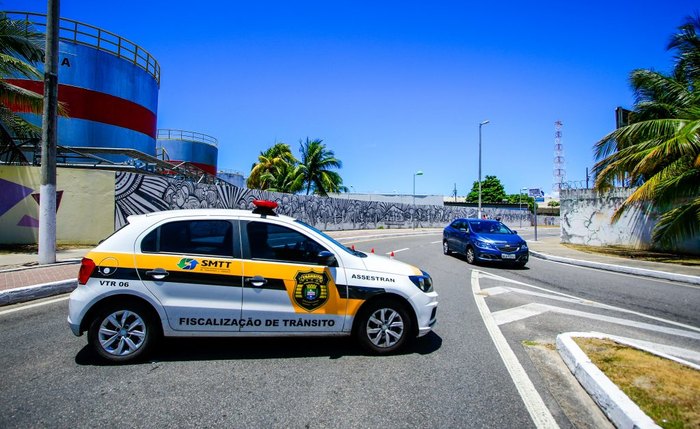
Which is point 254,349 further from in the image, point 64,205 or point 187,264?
point 64,205

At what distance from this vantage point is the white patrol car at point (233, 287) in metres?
4.00

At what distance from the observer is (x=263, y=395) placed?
3.37m

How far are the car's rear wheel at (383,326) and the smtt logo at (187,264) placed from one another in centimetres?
189

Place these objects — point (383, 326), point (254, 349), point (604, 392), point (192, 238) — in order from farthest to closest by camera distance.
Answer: point (254, 349) < point (383, 326) < point (192, 238) < point (604, 392)

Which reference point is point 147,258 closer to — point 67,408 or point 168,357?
point 168,357

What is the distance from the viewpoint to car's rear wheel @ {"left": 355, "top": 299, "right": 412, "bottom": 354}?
434 centimetres

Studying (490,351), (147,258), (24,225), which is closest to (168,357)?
(147,258)

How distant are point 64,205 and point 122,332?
12827mm

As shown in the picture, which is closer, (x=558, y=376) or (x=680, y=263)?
(x=558, y=376)

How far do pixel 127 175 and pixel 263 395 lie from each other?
576 inches

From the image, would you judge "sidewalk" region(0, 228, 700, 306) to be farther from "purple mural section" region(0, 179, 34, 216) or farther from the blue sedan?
the blue sedan

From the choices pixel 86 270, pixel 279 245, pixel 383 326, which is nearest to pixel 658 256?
pixel 383 326

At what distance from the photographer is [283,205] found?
26844mm

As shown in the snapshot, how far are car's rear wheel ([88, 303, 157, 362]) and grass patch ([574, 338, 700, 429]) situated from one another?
4555 millimetres
